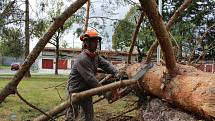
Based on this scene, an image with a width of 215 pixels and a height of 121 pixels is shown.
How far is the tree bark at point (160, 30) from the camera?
4.62 metres

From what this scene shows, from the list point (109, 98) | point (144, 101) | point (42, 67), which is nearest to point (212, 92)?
point (109, 98)

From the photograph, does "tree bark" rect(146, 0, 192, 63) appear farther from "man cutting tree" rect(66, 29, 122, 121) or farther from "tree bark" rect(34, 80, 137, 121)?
"tree bark" rect(34, 80, 137, 121)

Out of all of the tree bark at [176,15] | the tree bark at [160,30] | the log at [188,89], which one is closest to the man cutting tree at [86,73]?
the log at [188,89]

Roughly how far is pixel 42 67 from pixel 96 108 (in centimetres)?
4652

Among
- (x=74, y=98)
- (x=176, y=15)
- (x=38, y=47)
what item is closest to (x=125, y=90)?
(x=176, y=15)

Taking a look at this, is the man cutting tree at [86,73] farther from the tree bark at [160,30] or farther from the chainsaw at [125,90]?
the tree bark at [160,30]

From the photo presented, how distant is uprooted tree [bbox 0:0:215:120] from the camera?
13.8ft

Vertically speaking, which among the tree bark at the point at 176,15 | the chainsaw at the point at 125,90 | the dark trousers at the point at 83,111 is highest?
the tree bark at the point at 176,15

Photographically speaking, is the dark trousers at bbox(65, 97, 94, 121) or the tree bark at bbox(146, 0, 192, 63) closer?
the dark trousers at bbox(65, 97, 94, 121)

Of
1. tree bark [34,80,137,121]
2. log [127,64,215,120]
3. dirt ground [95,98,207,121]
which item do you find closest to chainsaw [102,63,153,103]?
log [127,64,215,120]

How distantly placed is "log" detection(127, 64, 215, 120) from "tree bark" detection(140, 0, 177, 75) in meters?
0.18

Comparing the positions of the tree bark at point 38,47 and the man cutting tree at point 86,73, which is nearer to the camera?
the tree bark at point 38,47

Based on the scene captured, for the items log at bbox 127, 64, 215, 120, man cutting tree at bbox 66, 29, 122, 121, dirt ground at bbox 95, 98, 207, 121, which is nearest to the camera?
log at bbox 127, 64, 215, 120

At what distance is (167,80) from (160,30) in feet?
2.90
